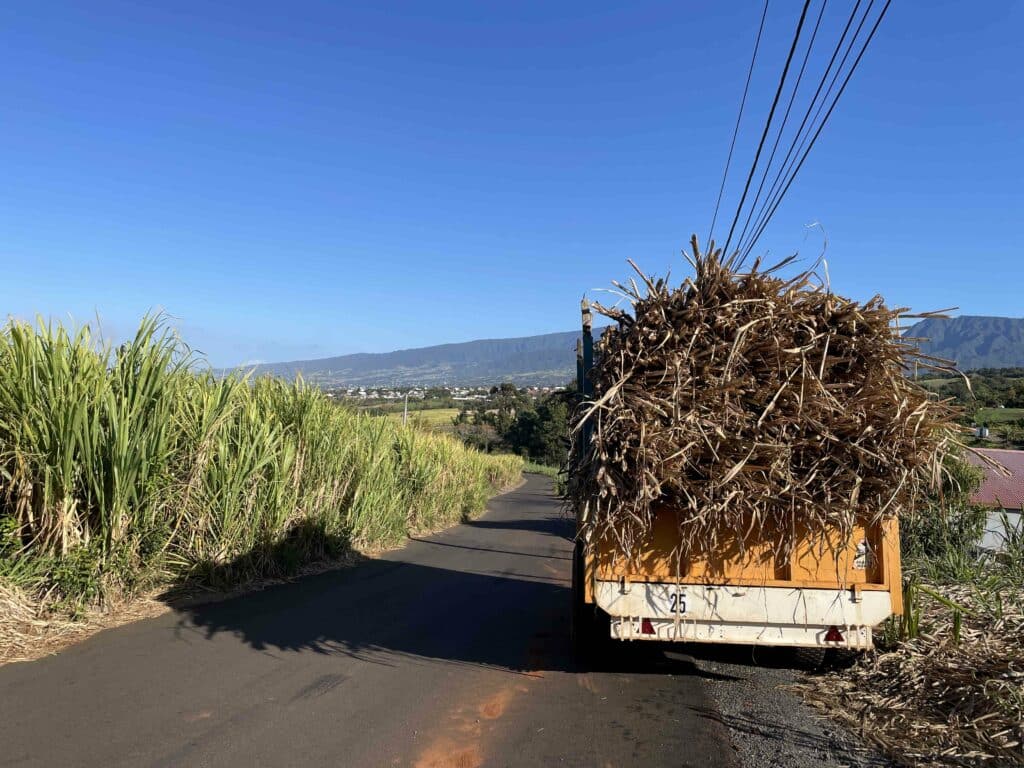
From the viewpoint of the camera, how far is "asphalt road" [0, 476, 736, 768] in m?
4.39

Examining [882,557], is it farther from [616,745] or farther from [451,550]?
[451,550]

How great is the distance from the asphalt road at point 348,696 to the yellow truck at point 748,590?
661mm

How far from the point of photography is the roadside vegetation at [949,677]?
4.40 m

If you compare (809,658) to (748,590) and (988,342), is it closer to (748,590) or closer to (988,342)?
(748,590)

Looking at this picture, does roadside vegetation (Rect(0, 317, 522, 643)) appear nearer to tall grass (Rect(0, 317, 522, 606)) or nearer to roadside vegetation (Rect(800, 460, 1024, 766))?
tall grass (Rect(0, 317, 522, 606))

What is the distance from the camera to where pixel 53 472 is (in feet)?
22.3

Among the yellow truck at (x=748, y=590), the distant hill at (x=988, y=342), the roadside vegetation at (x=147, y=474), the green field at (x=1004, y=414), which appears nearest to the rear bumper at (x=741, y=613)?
the yellow truck at (x=748, y=590)

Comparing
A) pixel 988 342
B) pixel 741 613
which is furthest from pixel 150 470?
pixel 988 342

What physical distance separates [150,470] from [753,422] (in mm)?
6271

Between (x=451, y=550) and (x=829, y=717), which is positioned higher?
(x=829, y=717)

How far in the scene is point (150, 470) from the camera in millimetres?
7750

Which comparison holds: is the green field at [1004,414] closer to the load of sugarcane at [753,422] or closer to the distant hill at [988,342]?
the load of sugarcane at [753,422]

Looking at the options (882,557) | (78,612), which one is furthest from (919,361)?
(78,612)

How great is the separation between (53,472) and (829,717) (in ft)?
23.2
